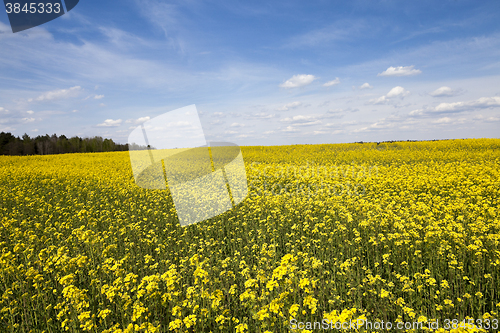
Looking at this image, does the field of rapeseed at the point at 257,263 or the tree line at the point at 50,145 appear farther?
the tree line at the point at 50,145

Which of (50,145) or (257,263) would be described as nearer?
(257,263)

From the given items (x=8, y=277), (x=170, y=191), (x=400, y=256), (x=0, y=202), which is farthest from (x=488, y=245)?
(x=0, y=202)

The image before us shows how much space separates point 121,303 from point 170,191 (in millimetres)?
9782

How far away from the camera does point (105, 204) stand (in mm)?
11695

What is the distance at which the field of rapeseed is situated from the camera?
3.88 metres

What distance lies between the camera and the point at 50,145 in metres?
74.2

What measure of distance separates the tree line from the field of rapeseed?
2751 inches

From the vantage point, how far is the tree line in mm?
65113

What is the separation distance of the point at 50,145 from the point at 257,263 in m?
89.6

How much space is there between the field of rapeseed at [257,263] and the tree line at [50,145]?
69869 millimetres

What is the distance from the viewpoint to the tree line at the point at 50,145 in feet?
214

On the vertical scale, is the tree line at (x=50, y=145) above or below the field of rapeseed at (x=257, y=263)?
above

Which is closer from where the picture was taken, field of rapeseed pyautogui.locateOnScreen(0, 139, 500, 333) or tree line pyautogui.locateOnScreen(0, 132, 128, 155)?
field of rapeseed pyautogui.locateOnScreen(0, 139, 500, 333)

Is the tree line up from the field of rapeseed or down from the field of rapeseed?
up
